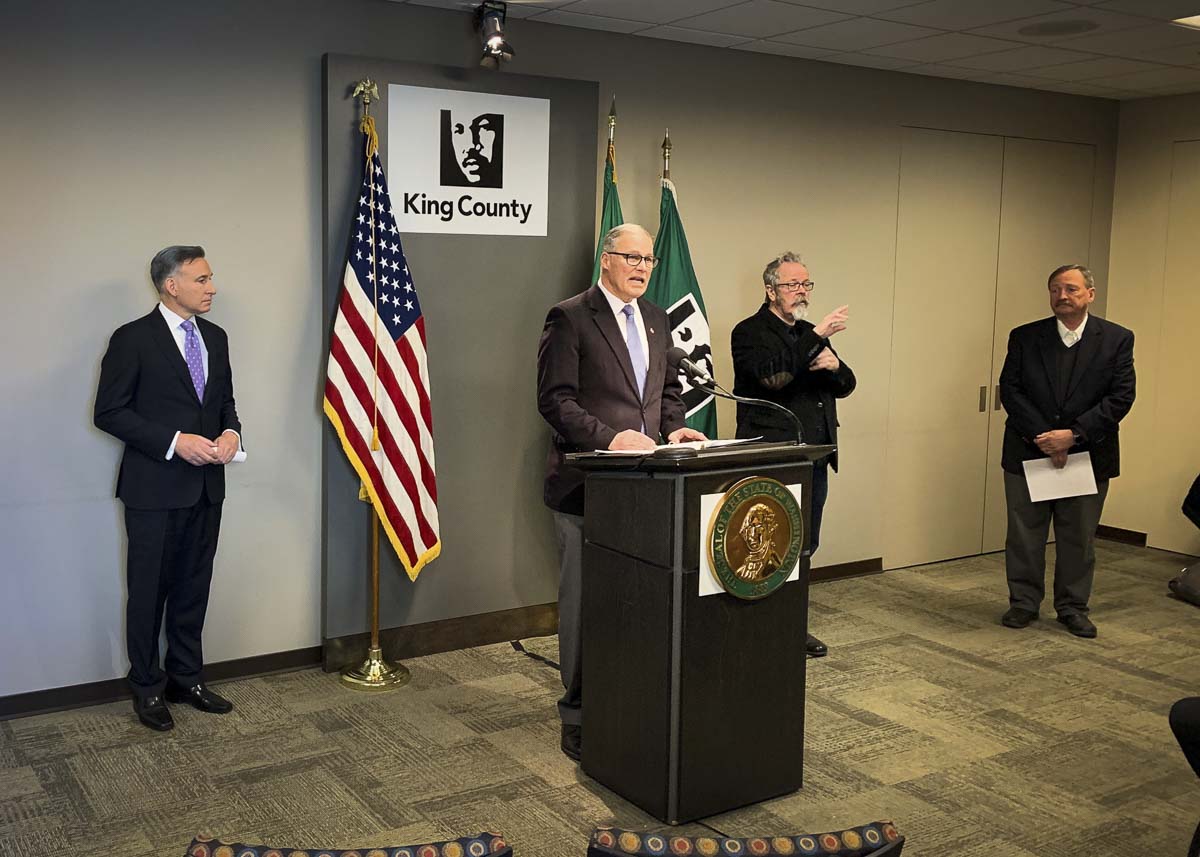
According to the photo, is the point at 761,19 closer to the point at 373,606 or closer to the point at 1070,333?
the point at 1070,333

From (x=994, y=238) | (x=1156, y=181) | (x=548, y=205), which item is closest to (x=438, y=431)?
(x=548, y=205)

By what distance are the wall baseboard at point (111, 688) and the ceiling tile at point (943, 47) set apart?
4090 mm

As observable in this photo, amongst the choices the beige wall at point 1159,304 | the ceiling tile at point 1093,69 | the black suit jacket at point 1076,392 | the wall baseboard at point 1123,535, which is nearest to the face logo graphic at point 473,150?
the black suit jacket at point 1076,392

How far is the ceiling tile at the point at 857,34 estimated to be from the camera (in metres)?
5.47

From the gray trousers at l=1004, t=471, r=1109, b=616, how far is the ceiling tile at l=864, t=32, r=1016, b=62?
7.12 feet

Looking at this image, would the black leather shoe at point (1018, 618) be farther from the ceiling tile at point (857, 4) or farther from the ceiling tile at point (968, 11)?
the ceiling tile at point (857, 4)

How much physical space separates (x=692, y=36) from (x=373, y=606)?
3099 mm

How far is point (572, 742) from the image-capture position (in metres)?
4.23

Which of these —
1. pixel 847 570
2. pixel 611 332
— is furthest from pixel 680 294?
pixel 847 570

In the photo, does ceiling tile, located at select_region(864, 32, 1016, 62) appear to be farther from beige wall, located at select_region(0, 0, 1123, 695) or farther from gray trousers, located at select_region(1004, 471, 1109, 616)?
gray trousers, located at select_region(1004, 471, 1109, 616)

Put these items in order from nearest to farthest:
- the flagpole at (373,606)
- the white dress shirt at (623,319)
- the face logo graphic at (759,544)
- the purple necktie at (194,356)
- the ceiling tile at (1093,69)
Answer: the face logo graphic at (759,544) → the white dress shirt at (623,319) → the purple necktie at (194,356) → the flagpole at (373,606) → the ceiling tile at (1093,69)

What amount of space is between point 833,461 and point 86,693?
3359mm

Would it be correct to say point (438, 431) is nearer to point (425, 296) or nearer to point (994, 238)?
point (425, 296)

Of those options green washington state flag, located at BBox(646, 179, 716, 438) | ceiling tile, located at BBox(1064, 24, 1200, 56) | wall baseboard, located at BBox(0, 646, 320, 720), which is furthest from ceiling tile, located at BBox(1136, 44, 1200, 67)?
wall baseboard, located at BBox(0, 646, 320, 720)
